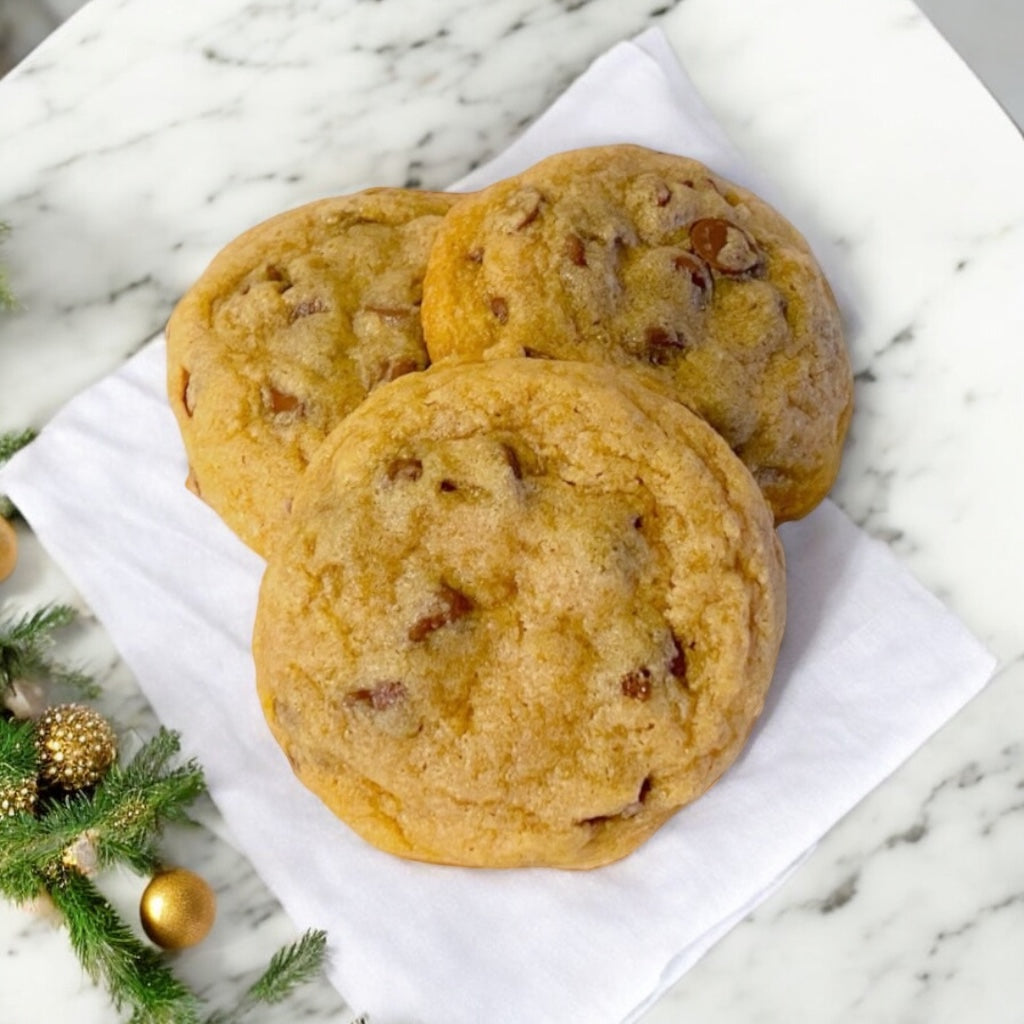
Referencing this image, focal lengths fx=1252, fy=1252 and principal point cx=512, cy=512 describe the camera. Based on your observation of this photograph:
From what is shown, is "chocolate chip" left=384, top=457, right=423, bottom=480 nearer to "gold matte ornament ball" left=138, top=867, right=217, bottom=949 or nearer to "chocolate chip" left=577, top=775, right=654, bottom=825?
"chocolate chip" left=577, top=775, right=654, bottom=825

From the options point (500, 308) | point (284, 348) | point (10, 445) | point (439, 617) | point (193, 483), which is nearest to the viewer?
point (439, 617)

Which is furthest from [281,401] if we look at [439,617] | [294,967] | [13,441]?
[294,967]

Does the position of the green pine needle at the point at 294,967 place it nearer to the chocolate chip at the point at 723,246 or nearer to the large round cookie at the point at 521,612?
the large round cookie at the point at 521,612

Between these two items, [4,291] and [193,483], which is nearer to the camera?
[193,483]

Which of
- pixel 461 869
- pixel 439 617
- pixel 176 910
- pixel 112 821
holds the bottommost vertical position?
pixel 461 869

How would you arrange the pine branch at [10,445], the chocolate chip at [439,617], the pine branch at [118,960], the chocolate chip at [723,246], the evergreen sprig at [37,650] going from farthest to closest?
the pine branch at [10,445], the evergreen sprig at [37,650], the chocolate chip at [723,246], the pine branch at [118,960], the chocolate chip at [439,617]

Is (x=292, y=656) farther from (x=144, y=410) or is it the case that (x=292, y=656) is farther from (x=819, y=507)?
(x=819, y=507)

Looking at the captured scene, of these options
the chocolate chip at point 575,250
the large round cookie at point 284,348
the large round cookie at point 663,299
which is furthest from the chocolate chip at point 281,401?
the chocolate chip at point 575,250

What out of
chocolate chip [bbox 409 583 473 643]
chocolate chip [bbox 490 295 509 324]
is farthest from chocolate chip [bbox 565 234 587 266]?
chocolate chip [bbox 409 583 473 643]

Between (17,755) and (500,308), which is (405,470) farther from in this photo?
(17,755)
